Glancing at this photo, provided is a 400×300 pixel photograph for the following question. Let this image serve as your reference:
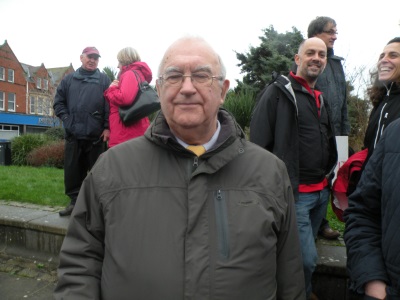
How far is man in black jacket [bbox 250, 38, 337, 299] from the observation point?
2.81 meters

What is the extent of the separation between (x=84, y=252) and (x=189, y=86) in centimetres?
95

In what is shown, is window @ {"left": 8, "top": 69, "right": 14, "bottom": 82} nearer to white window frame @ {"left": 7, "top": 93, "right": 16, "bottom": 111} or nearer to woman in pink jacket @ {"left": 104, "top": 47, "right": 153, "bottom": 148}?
white window frame @ {"left": 7, "top": 93, "right": 16, "bottom": 111}

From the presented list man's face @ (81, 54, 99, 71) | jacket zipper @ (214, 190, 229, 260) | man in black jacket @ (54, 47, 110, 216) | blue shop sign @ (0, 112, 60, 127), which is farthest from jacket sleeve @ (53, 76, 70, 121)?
blue shop sign @ (0, 112, 60, 127)

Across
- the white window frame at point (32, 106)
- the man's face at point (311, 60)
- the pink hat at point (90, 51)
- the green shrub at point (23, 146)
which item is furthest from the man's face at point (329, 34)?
the white window frame at point (32, 106)

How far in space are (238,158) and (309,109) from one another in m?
1.38

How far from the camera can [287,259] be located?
1.85m

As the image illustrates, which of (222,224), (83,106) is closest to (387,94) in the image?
(222,224)

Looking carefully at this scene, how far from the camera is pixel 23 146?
13.8m

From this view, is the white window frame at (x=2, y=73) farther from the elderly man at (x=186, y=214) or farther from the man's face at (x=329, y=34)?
the elderly man at (x=186, y=214)

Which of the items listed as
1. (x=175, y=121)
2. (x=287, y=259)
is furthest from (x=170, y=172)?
(x=287, y=259)

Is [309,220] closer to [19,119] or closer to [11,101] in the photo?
[19,119]

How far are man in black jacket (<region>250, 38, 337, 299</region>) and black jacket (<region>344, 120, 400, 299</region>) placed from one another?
881mm

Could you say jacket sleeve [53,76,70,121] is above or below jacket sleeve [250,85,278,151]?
above

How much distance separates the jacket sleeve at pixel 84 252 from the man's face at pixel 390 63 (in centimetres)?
224
